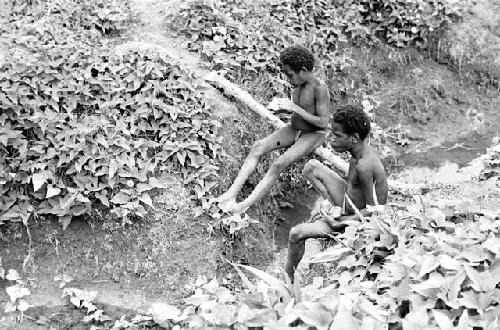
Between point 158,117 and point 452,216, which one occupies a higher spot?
point 452,216

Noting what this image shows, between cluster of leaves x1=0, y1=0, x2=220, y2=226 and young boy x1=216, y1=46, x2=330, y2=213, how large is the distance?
0.32 meters

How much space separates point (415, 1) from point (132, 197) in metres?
5.47

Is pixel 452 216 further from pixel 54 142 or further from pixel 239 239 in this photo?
pixel 54 142

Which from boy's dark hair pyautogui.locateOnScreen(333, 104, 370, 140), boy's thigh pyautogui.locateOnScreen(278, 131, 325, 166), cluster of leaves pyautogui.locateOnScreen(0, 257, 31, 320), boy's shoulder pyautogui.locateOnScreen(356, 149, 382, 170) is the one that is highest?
boy's dark hair pyautogui.locateOnScreen(333, 104, 370, 140)

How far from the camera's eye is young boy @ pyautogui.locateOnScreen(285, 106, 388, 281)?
18.2ft

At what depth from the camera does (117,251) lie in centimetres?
644

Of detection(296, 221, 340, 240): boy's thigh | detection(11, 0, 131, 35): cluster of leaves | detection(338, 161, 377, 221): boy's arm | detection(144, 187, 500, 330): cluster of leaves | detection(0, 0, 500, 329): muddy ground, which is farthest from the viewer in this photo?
detection(11, 0, 131, 35): cluster of leaves

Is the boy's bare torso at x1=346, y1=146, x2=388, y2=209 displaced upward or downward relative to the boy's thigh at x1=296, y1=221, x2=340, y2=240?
upward

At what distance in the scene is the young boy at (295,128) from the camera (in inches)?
257

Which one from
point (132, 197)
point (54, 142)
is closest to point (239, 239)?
point (132, 197)

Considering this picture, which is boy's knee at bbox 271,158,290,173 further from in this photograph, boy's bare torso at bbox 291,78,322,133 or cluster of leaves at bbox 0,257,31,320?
cluster of leaves at bbox 0,257,31,320

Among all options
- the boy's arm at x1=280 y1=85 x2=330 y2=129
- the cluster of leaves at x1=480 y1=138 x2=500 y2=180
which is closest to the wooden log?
the boy's arm at x1=280 y1=85 x2=330 y2=129

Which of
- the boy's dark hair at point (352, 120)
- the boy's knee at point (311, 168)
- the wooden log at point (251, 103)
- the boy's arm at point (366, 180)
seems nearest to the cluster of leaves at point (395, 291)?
the boy's arm at point (366, 180)

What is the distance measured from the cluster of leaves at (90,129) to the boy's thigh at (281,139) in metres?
0.47
